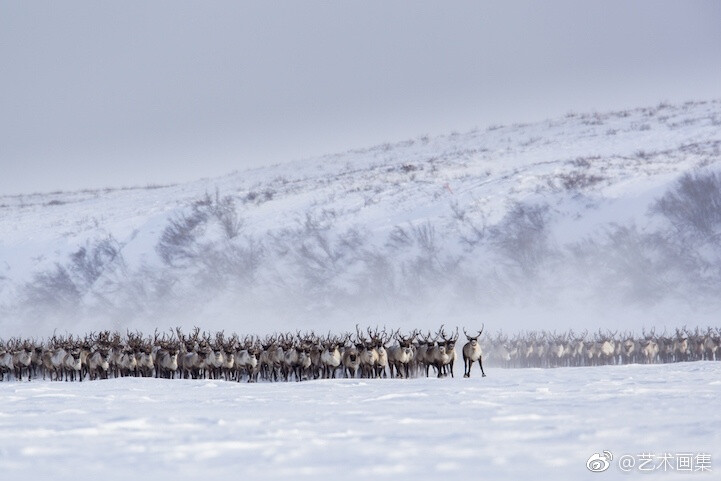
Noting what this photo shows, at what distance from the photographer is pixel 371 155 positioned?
5020 inches

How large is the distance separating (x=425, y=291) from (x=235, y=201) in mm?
27106

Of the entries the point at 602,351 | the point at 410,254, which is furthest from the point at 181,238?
the point at 602,351

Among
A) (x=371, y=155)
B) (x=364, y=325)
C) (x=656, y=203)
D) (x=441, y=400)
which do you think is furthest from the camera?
(x=371, y=155)

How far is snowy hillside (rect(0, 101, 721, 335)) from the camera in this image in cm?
6575

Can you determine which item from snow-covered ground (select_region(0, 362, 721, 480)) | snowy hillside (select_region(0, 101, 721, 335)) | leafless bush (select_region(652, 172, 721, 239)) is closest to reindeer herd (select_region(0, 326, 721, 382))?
snow-covered ground (select_region(0, 362, 721, 480))

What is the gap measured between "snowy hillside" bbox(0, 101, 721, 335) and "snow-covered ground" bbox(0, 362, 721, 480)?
4275 cm

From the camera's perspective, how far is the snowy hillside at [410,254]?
65750mm

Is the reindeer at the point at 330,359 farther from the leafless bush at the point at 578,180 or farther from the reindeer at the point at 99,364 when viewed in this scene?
the leafless bush at the point at 578,180

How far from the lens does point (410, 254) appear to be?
2840 inches

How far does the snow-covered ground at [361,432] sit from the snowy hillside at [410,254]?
4275cm

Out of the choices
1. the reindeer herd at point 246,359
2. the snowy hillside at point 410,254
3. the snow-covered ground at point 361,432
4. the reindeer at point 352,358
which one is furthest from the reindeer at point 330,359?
the snowy hillside at point 410,254

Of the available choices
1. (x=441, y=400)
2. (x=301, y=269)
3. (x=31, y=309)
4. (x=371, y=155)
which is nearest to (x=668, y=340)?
(x=441, y=400)

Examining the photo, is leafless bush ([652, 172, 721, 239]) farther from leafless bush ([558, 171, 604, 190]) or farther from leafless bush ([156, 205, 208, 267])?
leafless bush ([156, 205, 208, 267])

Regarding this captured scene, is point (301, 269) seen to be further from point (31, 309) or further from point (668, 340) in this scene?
point (668, 340)
